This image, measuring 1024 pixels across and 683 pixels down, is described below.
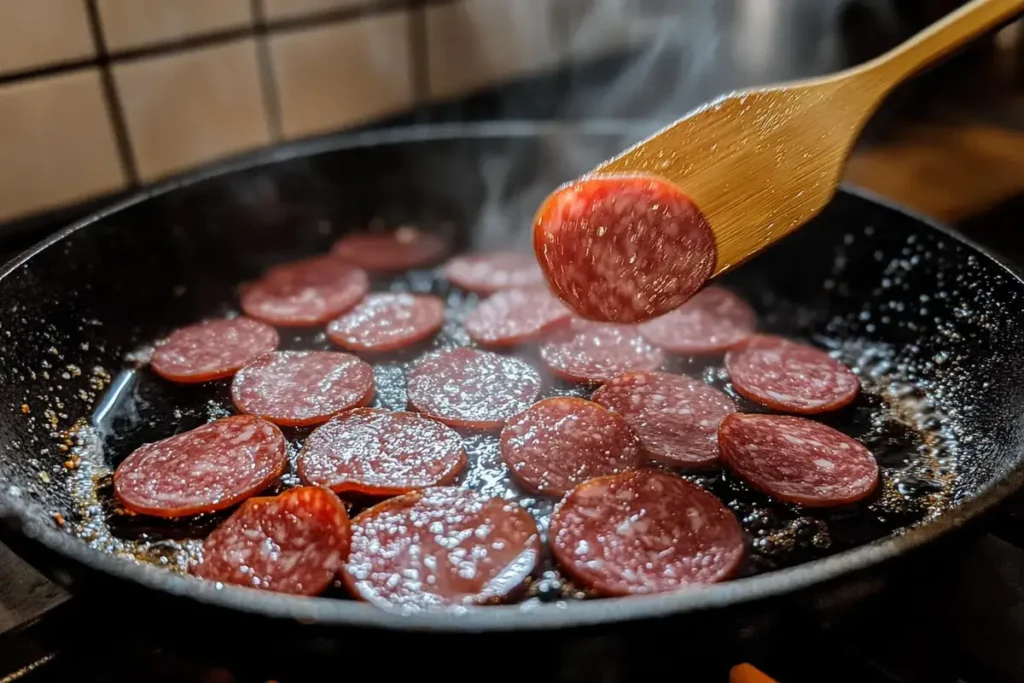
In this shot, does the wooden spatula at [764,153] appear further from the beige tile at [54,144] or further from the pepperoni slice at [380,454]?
the beige tile at [54,144]

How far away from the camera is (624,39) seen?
6.61ft

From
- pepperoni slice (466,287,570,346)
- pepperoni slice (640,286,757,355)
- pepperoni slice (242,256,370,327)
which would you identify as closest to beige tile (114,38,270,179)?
pepperoni slice (242,256,370,327)

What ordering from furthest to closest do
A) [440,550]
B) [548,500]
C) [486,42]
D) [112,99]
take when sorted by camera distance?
[486,42] < [112,99] < [548,500] < [440,550]

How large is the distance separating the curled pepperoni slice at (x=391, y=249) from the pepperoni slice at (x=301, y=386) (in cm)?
30

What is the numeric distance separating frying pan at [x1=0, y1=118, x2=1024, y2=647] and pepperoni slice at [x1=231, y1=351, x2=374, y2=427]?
0.07 meters

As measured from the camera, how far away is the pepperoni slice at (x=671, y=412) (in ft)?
3.30

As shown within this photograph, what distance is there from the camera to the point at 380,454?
1.00 m

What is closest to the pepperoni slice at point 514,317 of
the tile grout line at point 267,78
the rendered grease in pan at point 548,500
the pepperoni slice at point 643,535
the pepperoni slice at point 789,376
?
the rendered grease in pan at point 548,500

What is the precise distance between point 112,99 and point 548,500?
0.96 meters

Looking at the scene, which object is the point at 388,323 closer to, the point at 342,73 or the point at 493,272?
the point at 493,272

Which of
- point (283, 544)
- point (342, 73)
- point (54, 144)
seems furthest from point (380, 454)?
point (342, 73)

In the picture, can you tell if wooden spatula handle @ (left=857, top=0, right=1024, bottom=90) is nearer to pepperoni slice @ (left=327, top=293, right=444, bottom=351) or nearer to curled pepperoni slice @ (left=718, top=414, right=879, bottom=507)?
curled pepperoni slice @ (left=718, top=414, right=879, bottom=507)

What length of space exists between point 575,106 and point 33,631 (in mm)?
1626

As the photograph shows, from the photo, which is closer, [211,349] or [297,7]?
[211,349]
